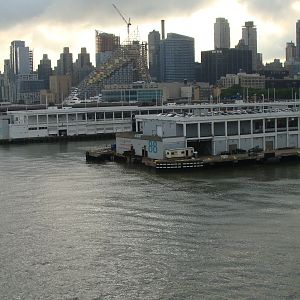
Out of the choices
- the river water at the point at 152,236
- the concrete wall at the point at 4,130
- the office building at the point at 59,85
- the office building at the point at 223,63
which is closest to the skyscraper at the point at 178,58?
the office building at the point at 223,63

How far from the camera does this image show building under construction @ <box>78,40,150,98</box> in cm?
5984

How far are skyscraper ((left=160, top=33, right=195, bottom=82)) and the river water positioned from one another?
6551cm

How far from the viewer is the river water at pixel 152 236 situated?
6672mm

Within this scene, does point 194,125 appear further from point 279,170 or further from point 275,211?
point 275,211

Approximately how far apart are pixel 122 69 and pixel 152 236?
5451 centimetres

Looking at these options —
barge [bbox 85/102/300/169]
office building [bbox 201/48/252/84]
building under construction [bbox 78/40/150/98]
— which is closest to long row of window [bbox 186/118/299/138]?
barge [bbox 85/102/300/169]

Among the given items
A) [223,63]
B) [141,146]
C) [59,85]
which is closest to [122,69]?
[59,85]

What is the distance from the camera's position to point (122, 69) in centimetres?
6219

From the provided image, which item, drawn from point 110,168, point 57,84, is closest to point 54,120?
point 110,168

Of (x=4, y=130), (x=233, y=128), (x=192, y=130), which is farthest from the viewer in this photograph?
(x=4, y=130)

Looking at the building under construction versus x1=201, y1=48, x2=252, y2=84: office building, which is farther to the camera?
x1=201, y1=48, x2=252, y2=84: office building

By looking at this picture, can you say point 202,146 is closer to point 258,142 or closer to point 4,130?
point 258,142

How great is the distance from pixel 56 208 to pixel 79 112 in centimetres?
1675

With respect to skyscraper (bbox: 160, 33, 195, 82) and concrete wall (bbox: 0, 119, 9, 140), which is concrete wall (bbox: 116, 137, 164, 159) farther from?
skyscraper (bbox: 160, 33, 195, 82)
